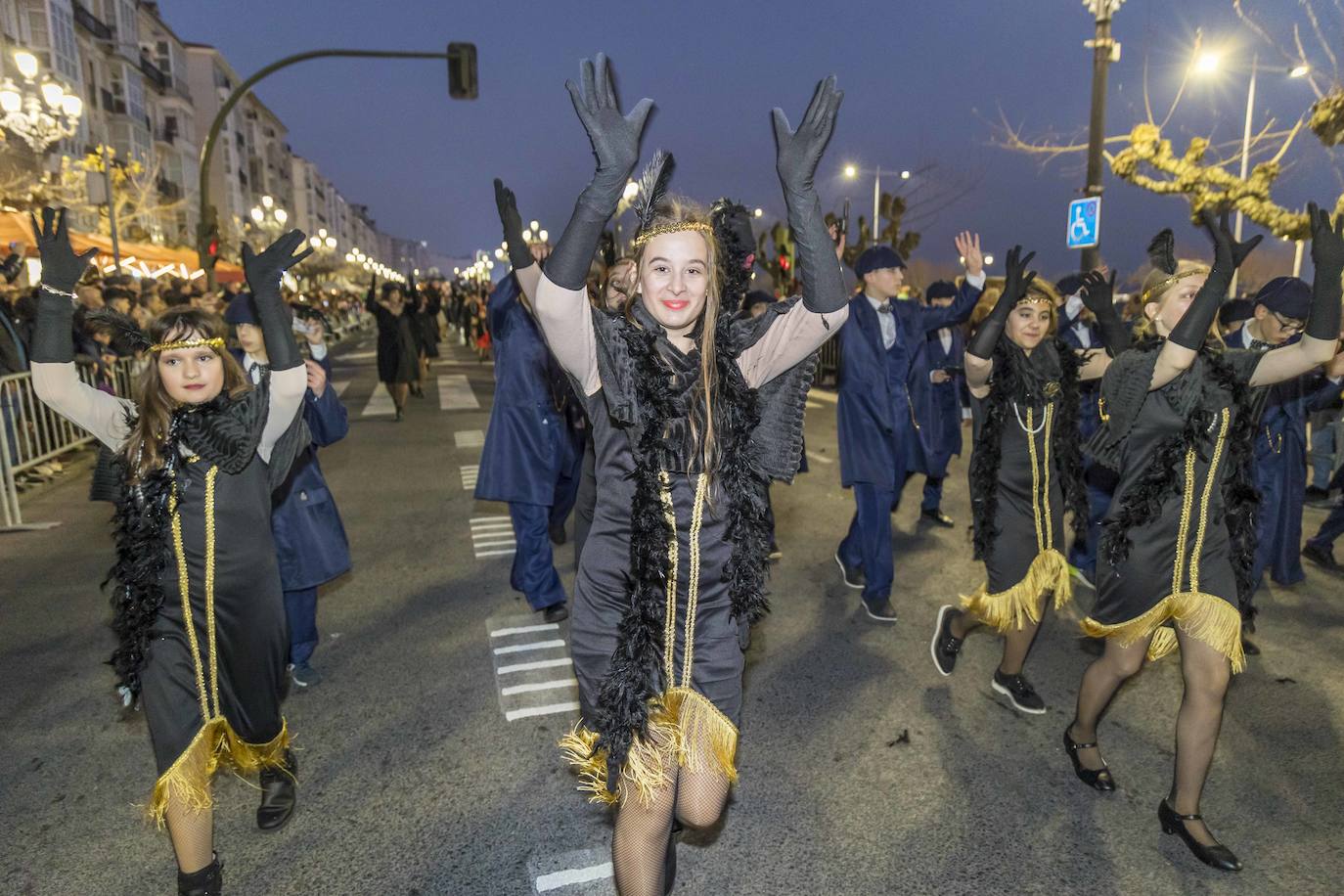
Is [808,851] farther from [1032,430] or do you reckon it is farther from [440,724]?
[1032,430]

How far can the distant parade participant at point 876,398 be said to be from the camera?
5.22 meters

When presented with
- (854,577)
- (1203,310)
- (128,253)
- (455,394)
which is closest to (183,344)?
(1203,310)

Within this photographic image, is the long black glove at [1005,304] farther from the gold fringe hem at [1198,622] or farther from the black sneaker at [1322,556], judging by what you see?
the black sneaker at [1322,556]

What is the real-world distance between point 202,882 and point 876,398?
413 centimetres

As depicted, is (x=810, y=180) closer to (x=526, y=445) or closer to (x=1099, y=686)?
(x=1099, y=686)

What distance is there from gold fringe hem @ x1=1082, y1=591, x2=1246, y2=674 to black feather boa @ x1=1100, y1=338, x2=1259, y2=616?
0.19 metres

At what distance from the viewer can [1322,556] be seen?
243 inches

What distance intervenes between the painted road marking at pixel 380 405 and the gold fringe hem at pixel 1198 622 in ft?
41.3

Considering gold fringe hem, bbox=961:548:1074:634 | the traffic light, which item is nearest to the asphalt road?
gold fringe hem, bbox=961:548:1074:634

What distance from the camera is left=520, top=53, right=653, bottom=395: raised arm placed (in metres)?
1.97

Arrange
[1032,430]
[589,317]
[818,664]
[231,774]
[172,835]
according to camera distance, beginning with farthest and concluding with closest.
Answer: [818,664], [1032,430], [231,774], [172,835], [589,317]

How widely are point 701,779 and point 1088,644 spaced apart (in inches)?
130

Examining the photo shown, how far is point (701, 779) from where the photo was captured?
2.35m

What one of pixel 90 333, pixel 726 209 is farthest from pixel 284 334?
pixel 90 333
